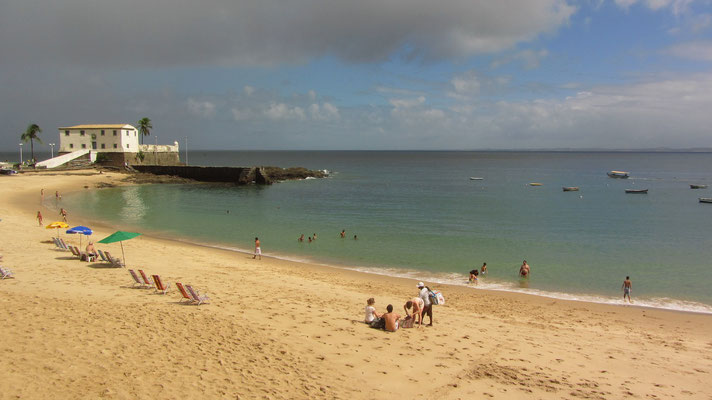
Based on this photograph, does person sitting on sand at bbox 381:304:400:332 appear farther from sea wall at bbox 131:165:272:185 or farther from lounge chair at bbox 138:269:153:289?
sea wall at bbox 131:165:272:185

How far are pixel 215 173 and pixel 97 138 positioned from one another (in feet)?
68.3

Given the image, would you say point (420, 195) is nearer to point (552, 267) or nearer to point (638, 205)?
point (638, 205)

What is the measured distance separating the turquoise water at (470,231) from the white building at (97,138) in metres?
17.9

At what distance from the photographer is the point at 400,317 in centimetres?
1283

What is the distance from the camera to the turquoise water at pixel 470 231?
21.8 meters

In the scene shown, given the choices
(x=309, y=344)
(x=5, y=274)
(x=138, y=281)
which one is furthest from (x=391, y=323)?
(x=5, y=274)

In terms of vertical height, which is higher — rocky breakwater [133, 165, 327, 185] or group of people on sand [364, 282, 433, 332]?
rocky breakwater [133, 165, 327, 185]

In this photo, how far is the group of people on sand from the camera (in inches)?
476

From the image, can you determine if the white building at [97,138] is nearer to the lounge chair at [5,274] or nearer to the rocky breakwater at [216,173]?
the rocky breakwater at [216,173]

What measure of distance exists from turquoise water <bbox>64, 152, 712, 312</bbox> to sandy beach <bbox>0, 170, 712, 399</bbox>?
4.42 m

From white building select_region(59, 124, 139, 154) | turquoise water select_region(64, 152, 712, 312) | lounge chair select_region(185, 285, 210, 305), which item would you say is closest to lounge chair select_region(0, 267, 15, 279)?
lounge chair select_region(185, 285, 210, 305)

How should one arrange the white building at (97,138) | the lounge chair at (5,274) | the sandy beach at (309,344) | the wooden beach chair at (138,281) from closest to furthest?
the sandy beach at (309,344) → the wooden beach chair at (138,281) → the lounge chair at (5,274) → the white building at (97,138)

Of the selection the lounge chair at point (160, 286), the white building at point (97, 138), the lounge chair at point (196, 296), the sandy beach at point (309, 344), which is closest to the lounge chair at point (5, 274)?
the sandy beach at point (309, 344)

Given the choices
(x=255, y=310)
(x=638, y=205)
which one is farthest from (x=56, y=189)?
(x=638, y=205)
